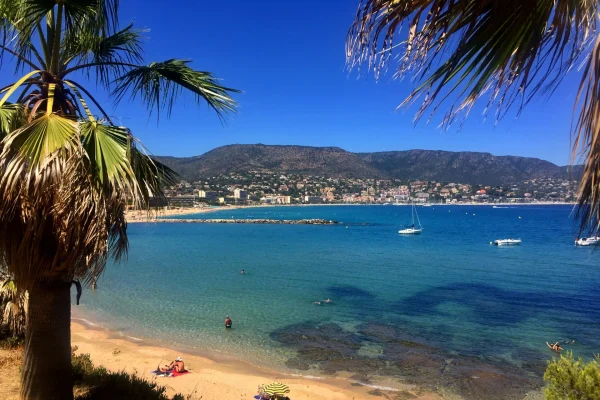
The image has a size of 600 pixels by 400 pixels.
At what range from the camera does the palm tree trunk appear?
4.12 metres

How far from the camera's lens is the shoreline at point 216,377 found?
11.9 metres

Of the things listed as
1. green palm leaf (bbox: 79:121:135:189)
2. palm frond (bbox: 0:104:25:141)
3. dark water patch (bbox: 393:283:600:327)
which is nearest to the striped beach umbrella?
green palm leaf (bbox: 79:121:135:189)

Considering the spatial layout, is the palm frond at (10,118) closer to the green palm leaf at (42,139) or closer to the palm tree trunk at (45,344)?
the green palm leaf at (42,139)

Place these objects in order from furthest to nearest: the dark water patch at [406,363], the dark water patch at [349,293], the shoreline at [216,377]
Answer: the dark water patch at [349,293] → the dark water patch at [406,363] → the shoreline at [216,377]

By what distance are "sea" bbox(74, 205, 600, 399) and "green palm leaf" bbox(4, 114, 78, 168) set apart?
11.9m

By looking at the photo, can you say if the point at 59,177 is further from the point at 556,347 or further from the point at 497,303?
the point at 497,303

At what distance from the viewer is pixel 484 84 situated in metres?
1.80

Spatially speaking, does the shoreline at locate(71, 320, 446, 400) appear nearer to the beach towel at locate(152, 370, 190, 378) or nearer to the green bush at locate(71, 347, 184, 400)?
the beach towel at locate(152, 370, 190, 378)

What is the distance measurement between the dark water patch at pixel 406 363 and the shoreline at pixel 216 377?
0.76 meters

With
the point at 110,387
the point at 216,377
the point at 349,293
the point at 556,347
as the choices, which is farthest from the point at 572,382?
the point at 349,293

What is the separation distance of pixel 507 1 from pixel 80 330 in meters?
20.5

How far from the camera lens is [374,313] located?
21219 millimetres

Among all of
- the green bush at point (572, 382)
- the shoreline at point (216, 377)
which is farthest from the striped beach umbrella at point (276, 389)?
the green bush at point (572, 382)

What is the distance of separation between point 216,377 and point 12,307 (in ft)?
20.9
